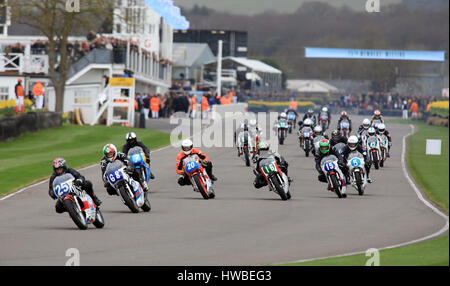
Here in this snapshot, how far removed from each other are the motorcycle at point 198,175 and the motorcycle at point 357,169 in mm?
3098

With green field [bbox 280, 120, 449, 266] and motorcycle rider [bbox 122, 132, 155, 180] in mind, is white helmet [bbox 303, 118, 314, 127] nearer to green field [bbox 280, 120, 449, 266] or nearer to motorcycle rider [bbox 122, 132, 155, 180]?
green field [bbox 280, 120, 449, 266]

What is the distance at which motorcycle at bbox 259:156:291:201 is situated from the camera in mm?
19203

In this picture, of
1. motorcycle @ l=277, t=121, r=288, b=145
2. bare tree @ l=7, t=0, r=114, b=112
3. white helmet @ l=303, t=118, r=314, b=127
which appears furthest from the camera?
bare tree @ l=7, t=0, r=114, b=112

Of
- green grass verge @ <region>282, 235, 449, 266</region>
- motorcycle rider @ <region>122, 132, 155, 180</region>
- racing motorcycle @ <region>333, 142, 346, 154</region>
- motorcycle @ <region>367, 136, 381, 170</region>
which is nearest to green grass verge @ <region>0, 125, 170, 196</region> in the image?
motorcycle rider @ <region>122, 132, 155, 180</region>

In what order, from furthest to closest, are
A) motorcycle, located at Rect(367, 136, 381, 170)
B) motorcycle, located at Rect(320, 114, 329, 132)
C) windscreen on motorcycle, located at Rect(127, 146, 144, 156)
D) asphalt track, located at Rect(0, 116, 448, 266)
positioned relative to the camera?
1. motorcycle, located at Rect(320, 114, 329, 132)
2. motorcycle, located at Rect(367, 136, 381, 170)
3. windscreen on motorcycle, located at Rect(127, 146, 144, 156)
4. asphalt track, located at Rect(0, 116, 448, 266)

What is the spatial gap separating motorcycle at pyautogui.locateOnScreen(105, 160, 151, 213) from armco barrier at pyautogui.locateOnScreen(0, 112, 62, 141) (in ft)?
64.1

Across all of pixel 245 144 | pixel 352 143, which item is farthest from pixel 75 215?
pixel 245 144

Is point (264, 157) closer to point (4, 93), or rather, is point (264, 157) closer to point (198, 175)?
point (198, 175)

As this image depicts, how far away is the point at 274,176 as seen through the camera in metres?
19.3

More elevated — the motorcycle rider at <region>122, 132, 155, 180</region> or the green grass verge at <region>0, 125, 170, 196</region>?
the motorcycle rider at <region>122, 132, 155, 180</region>

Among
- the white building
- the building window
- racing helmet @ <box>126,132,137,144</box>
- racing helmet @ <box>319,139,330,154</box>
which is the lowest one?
racing helmet @ <box>319,139,330,154</box>

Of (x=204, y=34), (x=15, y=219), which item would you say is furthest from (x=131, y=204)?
(x=204, y=34)

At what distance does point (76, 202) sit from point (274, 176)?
556 cm
